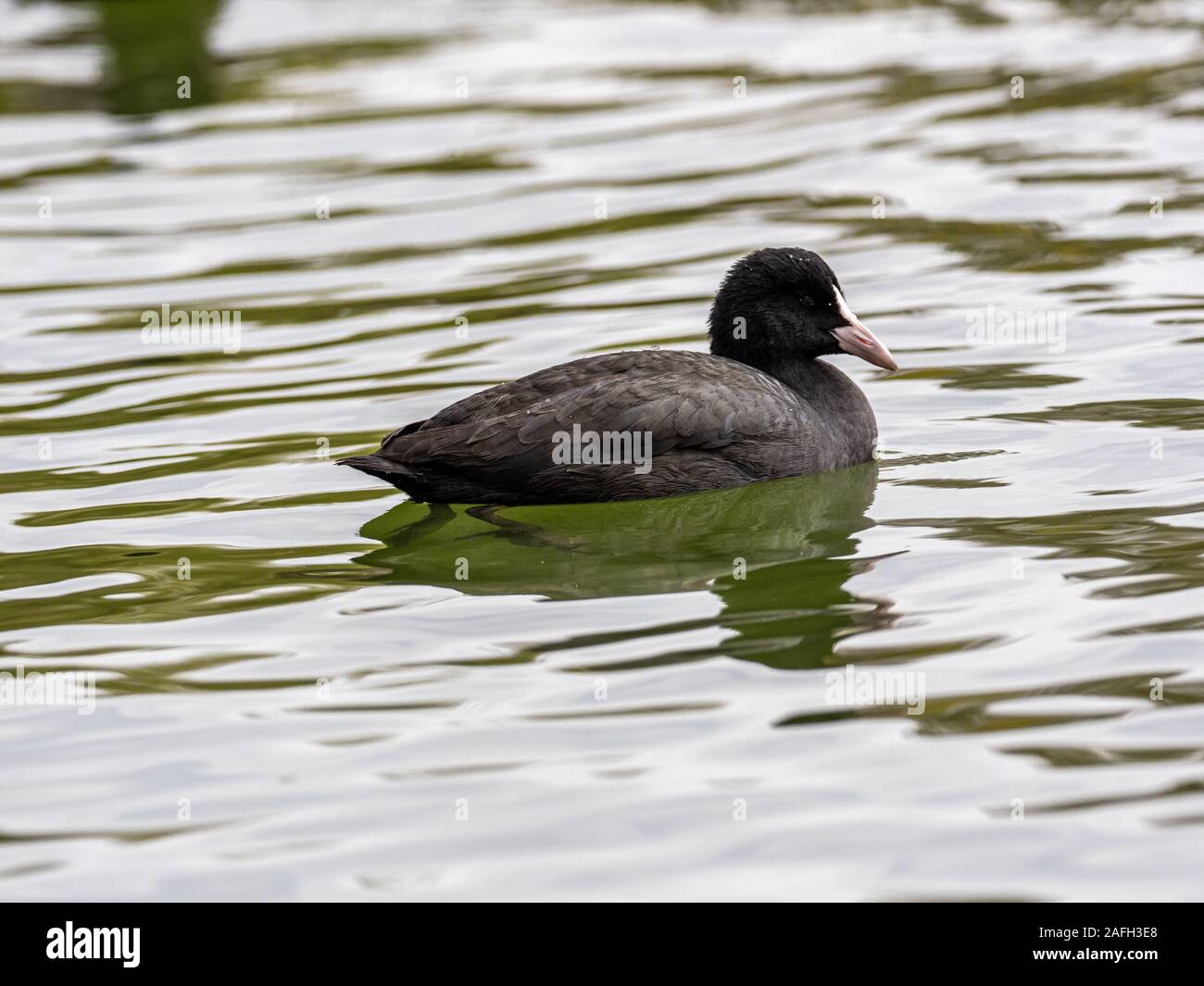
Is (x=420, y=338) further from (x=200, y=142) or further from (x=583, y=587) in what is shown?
(x=200, y=142)

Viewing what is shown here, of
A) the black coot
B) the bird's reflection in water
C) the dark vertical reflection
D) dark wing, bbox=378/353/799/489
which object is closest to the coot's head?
the black coot

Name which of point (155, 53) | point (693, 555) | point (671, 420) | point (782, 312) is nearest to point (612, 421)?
point (671, 420)

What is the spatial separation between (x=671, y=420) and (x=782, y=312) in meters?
1.13

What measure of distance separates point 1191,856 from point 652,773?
1698mm

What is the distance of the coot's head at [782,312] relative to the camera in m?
9.47

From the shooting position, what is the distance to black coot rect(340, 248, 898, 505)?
8.55m

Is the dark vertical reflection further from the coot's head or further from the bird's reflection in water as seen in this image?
the bird's reflection in water

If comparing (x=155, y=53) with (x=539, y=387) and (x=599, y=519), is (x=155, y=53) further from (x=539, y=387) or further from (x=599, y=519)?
(x=599, y=519)

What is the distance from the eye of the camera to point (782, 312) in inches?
374

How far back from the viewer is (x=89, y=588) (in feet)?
27.2

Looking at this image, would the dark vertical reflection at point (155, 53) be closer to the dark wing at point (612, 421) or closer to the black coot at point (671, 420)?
the black coot at point (671, 420)

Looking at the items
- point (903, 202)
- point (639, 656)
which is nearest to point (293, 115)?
point (903, 202)

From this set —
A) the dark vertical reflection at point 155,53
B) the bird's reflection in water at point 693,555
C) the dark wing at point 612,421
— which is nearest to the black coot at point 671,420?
the dark wing at point 612,421

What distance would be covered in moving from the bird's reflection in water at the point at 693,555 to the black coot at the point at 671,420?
0.13 m
